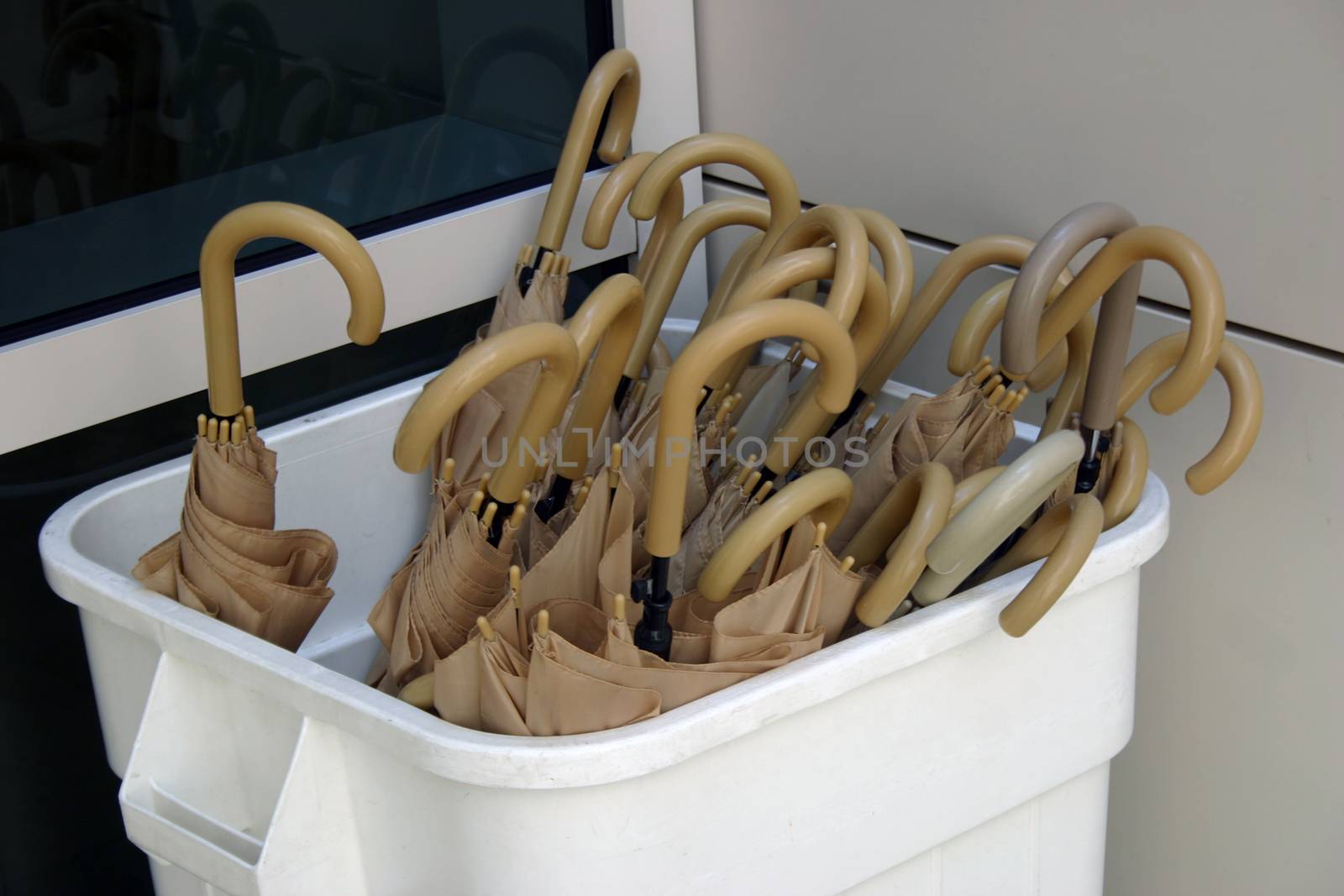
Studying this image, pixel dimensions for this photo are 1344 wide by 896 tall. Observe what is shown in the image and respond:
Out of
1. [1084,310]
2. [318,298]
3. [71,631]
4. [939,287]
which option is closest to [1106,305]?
[1084,310]

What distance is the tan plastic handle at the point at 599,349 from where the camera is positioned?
63 centimetres

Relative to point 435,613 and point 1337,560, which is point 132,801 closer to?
point 435,613

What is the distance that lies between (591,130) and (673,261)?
9 cm

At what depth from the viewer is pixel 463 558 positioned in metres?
0.65

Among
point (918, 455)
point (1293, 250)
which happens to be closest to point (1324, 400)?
point (1293, 250)

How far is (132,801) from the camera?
2.15 feet

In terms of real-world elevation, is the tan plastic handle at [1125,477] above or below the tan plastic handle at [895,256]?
below

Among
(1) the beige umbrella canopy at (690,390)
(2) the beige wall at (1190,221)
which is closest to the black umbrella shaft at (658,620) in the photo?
(1) the beige umbrella canopy at (690,390)

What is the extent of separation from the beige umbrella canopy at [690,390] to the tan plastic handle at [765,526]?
0.02 m

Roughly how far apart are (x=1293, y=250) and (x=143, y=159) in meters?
0.58

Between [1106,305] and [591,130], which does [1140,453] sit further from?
[591,130]

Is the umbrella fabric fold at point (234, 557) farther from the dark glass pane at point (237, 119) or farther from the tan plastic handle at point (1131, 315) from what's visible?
the tan plastic handle at point (1131, 315)

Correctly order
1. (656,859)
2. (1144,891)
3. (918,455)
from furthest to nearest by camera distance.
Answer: (1144,891) → (918,455) → (656,859)

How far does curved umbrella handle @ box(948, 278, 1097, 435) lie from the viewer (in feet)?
2.35
